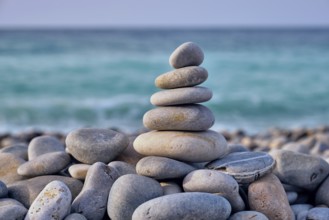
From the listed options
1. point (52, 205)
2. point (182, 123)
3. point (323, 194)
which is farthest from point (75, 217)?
Answer: point (323, 194)

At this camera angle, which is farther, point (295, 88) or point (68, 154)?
point (295, 88)

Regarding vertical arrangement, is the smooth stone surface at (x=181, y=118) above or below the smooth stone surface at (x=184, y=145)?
above

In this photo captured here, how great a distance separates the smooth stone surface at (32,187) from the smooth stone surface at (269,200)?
1.28m

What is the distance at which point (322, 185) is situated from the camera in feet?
12.0

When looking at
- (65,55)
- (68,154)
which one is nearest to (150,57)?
A: (65,55)

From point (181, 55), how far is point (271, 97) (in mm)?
11807

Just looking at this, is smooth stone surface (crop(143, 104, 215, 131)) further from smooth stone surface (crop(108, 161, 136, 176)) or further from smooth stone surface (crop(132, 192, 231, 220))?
smooth stone surface (crop(132, 192, 231, 220))

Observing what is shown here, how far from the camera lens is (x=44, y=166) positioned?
3.55 m

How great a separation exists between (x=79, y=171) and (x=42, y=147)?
88 centimetres

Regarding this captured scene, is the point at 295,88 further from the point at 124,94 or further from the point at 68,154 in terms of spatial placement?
the point at 68,154

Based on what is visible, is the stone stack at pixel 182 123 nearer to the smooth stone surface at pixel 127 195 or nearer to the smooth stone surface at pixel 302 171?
the smooth stone surface at pixel 127 195

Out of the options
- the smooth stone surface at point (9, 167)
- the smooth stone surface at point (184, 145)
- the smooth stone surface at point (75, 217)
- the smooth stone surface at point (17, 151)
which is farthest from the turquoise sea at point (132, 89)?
the smooth stone surface at point (75, 217)

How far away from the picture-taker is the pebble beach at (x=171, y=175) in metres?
2.94

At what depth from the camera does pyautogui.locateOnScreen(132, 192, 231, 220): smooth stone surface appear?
274cm
